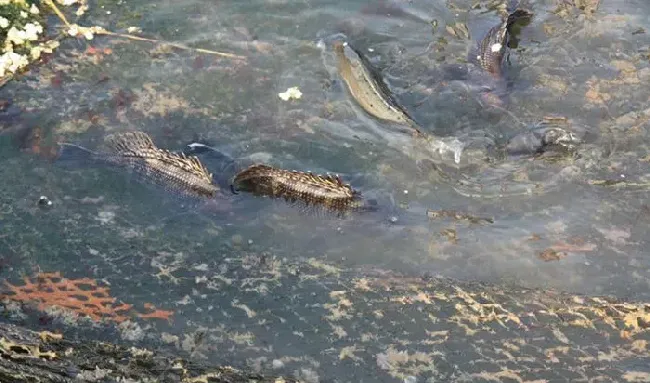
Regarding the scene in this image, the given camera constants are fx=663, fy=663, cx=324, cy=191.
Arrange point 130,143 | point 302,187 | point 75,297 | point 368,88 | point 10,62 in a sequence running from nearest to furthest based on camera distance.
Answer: point 75,297 → point 302,187 → point 130,143 → point 368,88 → point 10,62

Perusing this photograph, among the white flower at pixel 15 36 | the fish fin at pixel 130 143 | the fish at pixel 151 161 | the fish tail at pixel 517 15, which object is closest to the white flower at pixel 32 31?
the white flower at pixel 15 36

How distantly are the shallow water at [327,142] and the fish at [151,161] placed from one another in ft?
0.47

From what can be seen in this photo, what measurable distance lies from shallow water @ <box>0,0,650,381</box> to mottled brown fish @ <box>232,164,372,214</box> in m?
0.15

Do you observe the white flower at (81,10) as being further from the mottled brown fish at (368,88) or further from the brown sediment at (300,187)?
the brown sediment at (300,187)

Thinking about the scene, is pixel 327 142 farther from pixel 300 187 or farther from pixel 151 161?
pixel 151 161

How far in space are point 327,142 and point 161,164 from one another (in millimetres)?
1828

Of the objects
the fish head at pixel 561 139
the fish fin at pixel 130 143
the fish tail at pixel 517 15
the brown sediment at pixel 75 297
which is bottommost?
the brown sediment at pixel 75 297

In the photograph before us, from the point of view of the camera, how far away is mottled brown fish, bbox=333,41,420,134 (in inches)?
292

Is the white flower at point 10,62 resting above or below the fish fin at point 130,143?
above

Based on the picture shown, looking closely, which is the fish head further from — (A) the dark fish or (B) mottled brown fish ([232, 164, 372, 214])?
(B) mottled brown fish ([232, 164, 372, 214])

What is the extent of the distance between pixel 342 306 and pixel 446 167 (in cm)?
201

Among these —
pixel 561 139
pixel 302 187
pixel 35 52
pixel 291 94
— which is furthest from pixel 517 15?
pixel 35 52

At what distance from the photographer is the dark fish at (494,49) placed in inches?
310

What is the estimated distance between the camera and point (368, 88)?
7602 millimetres
